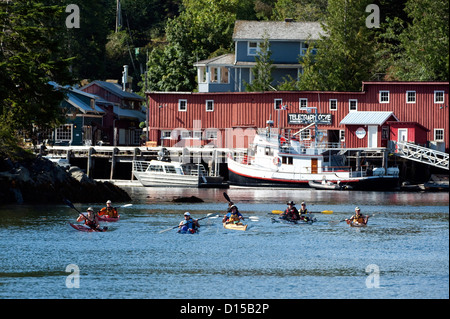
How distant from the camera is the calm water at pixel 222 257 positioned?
99.7 feet

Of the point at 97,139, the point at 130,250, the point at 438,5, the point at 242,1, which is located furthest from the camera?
the point at 242,1

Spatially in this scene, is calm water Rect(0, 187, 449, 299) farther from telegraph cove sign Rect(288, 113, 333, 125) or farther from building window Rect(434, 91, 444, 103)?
telegraph cove sign Rect(288, 113, 333, 125)

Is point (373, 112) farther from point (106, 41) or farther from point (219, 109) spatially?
point (106, 41)

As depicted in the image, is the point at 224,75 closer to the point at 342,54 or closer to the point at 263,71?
the point at 263,71

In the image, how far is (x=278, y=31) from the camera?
99.1m

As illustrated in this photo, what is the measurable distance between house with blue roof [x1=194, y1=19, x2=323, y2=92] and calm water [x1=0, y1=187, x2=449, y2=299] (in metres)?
43.9

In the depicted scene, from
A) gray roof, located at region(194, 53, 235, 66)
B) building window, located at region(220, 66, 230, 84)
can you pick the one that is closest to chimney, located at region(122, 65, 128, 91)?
gray roof, located at region(194, 53, 235, 66)

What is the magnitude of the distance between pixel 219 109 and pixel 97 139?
2109cm

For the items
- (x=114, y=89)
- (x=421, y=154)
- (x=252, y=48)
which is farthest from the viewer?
(x=114, y=89)

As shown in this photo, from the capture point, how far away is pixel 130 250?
1533 inches

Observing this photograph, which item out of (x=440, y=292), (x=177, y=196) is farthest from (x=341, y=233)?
(x=177, y=196)

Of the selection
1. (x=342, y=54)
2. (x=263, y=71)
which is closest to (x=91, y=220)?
(x=342, y=54)

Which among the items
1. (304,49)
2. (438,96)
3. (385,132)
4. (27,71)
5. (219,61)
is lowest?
(385,132)

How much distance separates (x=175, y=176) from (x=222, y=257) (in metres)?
43.5
